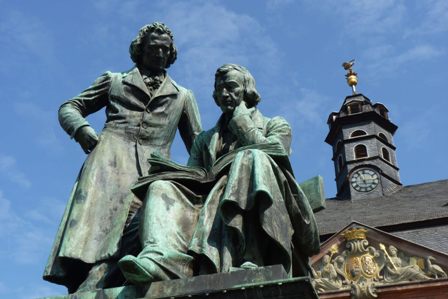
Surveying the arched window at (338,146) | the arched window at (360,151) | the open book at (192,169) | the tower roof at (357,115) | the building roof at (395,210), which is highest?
the tower roof at (357,115)

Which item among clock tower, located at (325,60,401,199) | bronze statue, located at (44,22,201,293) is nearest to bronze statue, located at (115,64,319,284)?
bronze statue, located at (44,22,201,293)

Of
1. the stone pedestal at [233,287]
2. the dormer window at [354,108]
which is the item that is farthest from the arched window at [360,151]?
the stone pedestal at [233,287]

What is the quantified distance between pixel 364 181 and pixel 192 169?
134 ft

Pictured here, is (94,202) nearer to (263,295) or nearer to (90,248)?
(90,248)

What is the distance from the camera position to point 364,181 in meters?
44.7

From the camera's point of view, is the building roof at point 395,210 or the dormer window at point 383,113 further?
the dormer window at point 383,113

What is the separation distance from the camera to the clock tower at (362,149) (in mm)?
44594

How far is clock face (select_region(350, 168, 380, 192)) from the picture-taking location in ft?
146

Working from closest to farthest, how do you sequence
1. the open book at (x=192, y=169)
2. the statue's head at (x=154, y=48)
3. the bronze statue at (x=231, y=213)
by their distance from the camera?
the bronze statue at (x=231, y=213) < the open book at (x=192, y=169) < the statue's head at (x=154, y=48)

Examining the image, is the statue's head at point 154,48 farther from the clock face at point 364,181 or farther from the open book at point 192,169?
the clock face at point 364,181

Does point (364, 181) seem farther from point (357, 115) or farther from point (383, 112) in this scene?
point (383, 112)

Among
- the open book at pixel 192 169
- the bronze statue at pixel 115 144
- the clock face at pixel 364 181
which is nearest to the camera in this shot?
the open book at pixel 192 169

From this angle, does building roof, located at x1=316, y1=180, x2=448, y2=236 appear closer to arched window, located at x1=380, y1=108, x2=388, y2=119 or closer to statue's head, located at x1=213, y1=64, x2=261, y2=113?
arched window, located at x1=380, y1=108, x2=388, y2=119

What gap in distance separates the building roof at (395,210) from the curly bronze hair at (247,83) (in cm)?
2844
